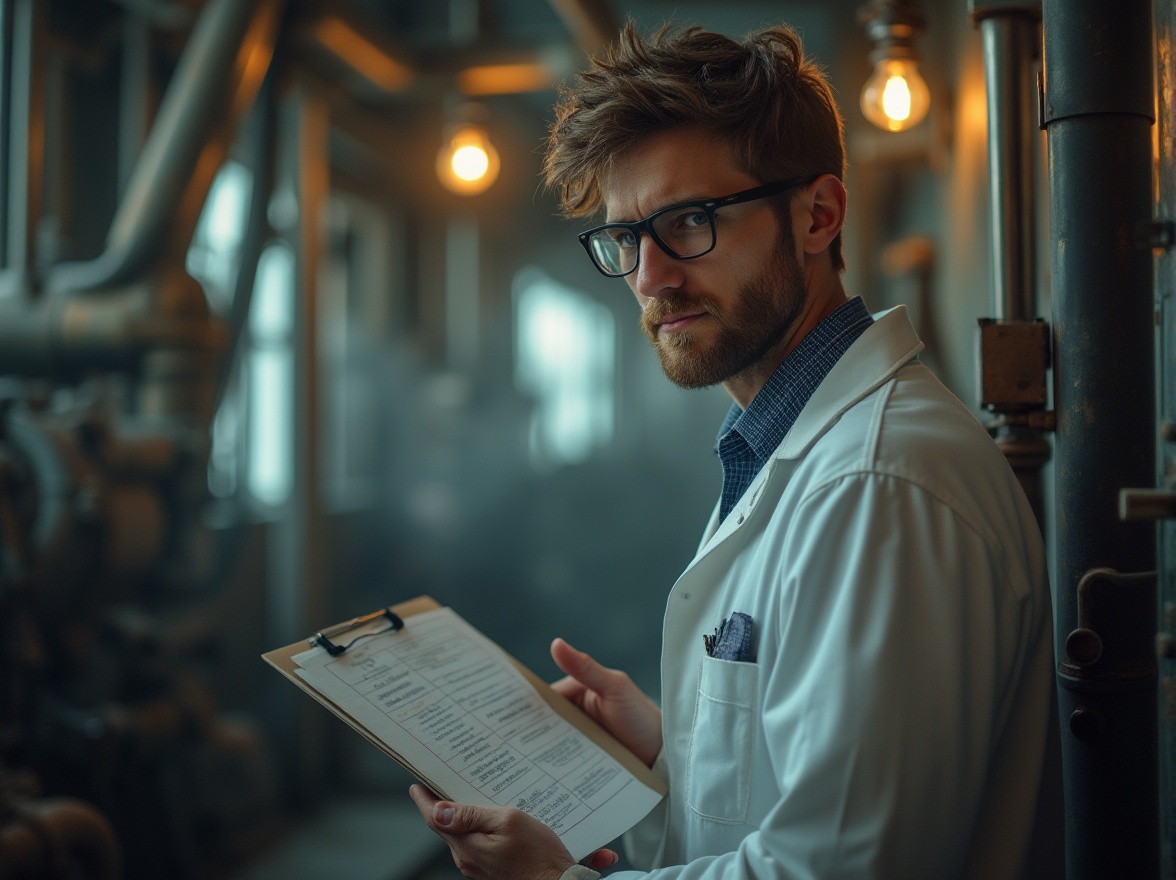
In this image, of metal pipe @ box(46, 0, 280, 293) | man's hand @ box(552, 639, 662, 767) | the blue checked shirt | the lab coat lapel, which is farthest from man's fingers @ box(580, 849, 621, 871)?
metal pipe @ box(46, 0, 280, 293)

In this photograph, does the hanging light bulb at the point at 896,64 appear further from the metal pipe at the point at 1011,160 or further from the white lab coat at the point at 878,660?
the white lab coat at the point at 878,660

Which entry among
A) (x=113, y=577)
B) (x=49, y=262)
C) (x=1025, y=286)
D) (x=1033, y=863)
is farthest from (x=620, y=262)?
(x=49, y=262)

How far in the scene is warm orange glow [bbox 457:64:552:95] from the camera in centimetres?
442

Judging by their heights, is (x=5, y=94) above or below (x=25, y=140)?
above

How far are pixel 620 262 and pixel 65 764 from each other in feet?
7.93

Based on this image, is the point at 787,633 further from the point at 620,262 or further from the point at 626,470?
the point at 626,470

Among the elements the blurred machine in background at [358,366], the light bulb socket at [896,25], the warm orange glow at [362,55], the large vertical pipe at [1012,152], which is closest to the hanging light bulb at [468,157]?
the blurred machine in background at [358,366]

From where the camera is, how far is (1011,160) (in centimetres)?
130

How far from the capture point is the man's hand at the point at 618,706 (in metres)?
1.35

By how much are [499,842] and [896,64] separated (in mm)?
2079

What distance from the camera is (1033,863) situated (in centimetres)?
101

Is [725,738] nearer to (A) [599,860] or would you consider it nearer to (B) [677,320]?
(A) [599,860]

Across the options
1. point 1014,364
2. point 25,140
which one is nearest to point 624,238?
point 1014,364

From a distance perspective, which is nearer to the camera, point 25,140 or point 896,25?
point 896,25
